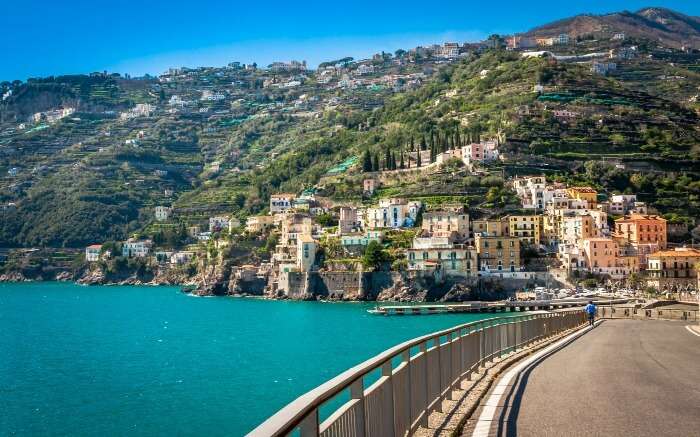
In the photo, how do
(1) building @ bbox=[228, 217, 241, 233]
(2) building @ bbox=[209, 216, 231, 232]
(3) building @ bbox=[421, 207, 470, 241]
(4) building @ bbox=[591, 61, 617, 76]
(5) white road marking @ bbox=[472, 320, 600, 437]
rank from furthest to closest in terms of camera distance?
(4) building @ bbox=[591, 61, 617, 76], (2) building @ bbox=[209, 216, 231, 232], (1) building @ bbox=[228, 217, 241, 233], (3) building @ bbox=[421, 207, 470, 241], (5) white road marking @ bbox=[472, 320, 600, 437]

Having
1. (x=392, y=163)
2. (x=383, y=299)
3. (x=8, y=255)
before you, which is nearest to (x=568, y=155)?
(x=392, y=163)

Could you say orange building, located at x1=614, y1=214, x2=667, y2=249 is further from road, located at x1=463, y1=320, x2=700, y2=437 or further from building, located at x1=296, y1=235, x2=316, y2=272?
road, located at x1=463, y1=320, x2=700, y2=437

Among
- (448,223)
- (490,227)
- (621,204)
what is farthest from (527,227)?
(621,204)

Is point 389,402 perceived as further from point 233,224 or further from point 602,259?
point 233,224

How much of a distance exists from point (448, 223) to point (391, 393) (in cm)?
8536

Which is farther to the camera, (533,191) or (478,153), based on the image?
(478,153)

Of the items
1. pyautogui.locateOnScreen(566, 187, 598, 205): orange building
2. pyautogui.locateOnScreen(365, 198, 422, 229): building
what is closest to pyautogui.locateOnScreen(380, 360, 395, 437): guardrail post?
pyautogui.locateOnScreen(365, 198, 422, 229): building

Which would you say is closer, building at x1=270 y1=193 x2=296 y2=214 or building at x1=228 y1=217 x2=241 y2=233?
building at x1=228 y1=217 x2=241 y2=233

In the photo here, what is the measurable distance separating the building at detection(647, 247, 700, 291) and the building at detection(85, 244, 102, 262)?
103m

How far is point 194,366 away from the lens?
44.1 meters

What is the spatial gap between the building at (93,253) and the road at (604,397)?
469 ft

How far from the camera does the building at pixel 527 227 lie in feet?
306

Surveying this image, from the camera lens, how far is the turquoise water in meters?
30.6

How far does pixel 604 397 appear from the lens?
10406 mm
